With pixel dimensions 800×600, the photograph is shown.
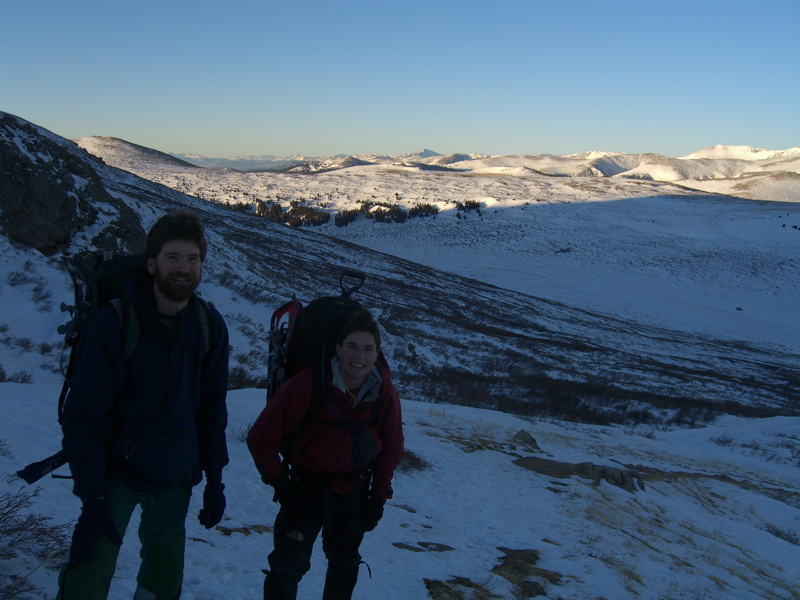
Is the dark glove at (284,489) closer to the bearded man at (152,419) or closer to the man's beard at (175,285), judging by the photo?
the bearded man at (152,419)

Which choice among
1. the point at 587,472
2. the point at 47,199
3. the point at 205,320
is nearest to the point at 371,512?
the point at 205,320

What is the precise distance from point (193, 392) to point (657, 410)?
15.8 m

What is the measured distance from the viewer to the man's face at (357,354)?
2.84 metres

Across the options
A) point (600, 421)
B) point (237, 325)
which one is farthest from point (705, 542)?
point (237, 325)

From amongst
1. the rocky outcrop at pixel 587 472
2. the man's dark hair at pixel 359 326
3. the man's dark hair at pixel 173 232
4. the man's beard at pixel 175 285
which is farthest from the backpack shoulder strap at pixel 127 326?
the rocky outcrop at pixel 587 472

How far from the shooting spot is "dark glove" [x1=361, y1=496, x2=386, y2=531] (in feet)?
9.82

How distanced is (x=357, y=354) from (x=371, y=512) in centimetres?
93

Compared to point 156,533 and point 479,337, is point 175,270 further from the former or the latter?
point 479,337

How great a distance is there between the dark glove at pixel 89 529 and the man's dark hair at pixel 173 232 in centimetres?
108

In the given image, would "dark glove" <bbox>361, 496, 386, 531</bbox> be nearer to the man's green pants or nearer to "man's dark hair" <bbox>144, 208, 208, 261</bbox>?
the man's green pants

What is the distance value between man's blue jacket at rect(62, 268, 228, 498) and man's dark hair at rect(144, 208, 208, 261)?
12 cm

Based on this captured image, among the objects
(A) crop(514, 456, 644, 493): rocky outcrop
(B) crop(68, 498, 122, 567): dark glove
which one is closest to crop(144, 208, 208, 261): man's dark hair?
(B) crop(68, 498, 122, 567): dark glove

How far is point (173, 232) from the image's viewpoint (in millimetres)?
2432

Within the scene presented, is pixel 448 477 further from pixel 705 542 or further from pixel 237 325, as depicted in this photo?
pixel 237 325
